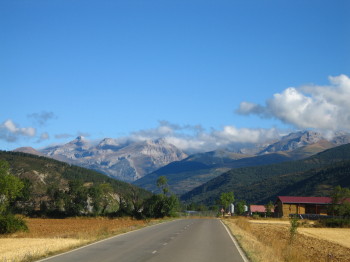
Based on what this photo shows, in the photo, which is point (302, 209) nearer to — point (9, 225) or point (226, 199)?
point (226, 199)

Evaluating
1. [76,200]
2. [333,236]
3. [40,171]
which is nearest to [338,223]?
[333,236]

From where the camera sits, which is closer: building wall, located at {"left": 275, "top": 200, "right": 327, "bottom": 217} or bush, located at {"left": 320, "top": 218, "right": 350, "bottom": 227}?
bush, located at {"left": 320, "top": 218, "right": 350, "bottom": 227}

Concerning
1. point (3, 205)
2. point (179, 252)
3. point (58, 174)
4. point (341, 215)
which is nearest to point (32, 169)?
point (58, 174)

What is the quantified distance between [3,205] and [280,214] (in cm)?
9954

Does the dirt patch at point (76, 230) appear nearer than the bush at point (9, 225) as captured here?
Yes

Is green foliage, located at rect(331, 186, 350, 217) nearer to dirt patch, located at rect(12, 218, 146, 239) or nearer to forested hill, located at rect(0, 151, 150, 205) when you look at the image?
forested hill, located at rect(0, 151, 150, 205)

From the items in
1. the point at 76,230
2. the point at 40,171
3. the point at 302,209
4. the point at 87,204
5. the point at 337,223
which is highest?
the point at 40,171

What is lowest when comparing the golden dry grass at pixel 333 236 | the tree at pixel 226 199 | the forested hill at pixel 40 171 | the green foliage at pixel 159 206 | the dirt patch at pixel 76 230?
the golden dry grass at pixel 333 236

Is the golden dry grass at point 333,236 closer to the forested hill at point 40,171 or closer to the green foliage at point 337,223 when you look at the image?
the green foliage at point 337,223

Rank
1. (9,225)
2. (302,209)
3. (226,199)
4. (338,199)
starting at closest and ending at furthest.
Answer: (9,225)
(338,199)
(302,209)
(226,199)

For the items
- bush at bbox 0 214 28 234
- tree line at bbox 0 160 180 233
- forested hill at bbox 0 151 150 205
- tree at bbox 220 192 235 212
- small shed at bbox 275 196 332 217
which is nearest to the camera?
bush at bbox 0 214 28 234

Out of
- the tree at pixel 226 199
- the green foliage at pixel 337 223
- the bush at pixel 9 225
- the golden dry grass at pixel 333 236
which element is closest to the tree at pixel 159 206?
the green foliage at pixel 337 223

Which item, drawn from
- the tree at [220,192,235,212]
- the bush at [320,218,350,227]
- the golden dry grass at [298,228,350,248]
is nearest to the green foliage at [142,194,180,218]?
the bush at [320,218,350,227]

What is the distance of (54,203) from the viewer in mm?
100750
